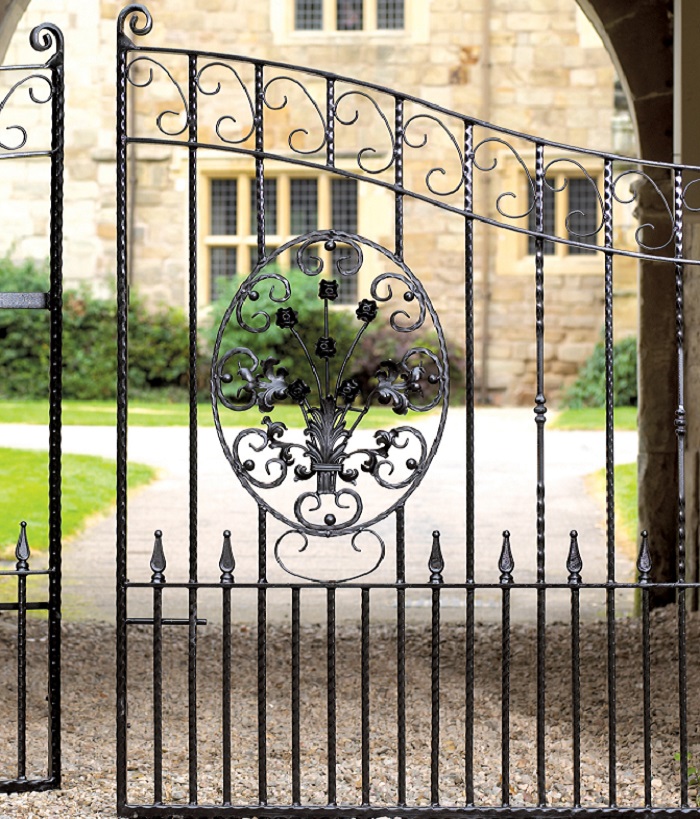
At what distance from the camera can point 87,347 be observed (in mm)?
16328

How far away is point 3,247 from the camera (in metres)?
16.9

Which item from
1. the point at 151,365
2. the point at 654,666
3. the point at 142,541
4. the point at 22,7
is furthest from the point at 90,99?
the point at 654,666

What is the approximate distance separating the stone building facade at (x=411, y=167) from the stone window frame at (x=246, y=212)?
0.09 ft

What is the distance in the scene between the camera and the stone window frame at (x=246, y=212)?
1630cm

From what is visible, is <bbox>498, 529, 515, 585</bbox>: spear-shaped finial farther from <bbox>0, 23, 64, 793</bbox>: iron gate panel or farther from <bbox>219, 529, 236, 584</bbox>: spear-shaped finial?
<bbox>0, 23, 64, 793</bbox>: iron gate panel

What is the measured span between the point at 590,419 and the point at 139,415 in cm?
505

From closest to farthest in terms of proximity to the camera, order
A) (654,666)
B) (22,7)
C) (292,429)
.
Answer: (654,666) < (22,7) < (292,429)

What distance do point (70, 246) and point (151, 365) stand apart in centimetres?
199

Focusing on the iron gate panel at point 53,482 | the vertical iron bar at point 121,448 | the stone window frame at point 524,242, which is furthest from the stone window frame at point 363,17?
the vertical iron bar at point 121,448

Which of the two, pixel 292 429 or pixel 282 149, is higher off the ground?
pixel 282 149

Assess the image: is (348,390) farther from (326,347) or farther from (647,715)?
(647,715)

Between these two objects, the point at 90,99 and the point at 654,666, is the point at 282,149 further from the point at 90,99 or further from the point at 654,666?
the point at 654,666

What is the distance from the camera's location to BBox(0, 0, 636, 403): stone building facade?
53.3 ft

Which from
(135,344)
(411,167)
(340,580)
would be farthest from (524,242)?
(340,580)
